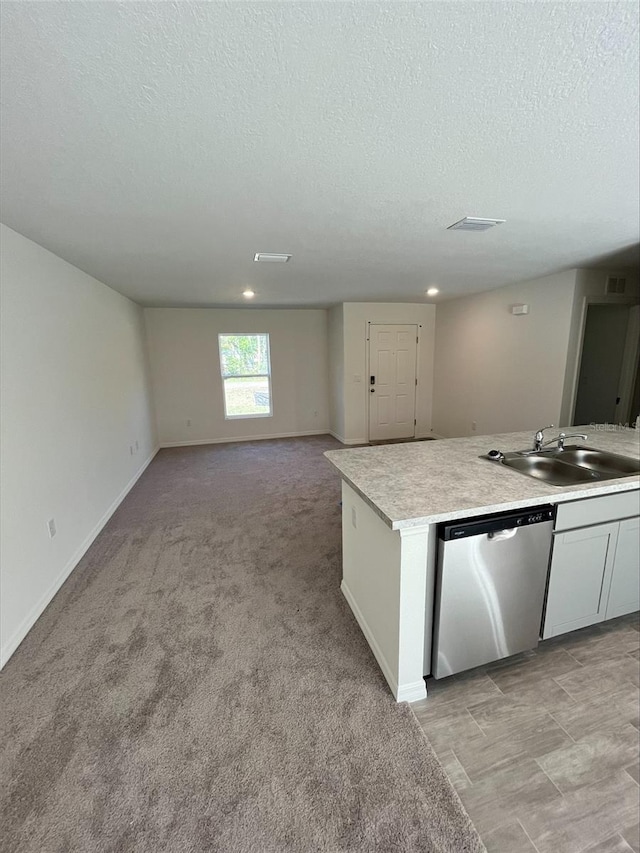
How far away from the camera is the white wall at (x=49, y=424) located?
2.02 metres

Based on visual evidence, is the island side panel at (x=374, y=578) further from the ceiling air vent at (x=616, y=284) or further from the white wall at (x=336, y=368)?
the white wall at (x=336, y=368)

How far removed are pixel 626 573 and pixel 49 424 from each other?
363cm

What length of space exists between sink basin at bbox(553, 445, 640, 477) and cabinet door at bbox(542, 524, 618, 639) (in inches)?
17.0

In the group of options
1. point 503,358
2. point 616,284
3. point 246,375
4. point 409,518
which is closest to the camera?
point 409,518

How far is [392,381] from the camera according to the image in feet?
20.5

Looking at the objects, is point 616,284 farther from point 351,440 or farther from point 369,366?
point 351,440

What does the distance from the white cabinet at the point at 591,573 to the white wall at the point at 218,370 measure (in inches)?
208

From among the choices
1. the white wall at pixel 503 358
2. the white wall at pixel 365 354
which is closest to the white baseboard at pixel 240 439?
the white wall at pixel 365 354

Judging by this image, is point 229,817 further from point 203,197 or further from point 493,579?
point 203,197

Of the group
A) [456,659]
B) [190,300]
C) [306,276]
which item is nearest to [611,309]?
[306,276]

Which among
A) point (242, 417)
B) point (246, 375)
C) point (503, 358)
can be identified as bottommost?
point (242, 417)

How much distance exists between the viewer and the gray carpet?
1171mm

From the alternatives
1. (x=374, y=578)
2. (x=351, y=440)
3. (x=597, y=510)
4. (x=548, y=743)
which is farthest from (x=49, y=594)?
(x=351, y=440)

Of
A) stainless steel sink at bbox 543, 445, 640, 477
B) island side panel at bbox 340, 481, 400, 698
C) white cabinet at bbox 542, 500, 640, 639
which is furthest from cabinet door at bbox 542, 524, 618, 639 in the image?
island side panel at bbox 340, 481, 400, 698
